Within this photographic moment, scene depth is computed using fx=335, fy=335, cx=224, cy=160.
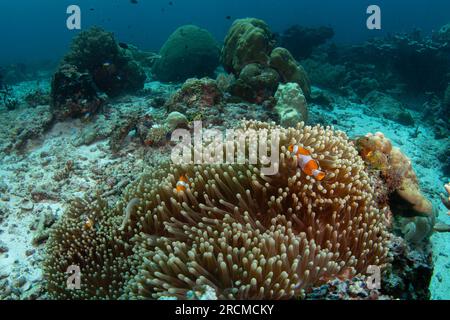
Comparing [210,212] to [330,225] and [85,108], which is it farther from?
[85,108]

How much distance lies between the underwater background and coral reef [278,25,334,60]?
6.07 m

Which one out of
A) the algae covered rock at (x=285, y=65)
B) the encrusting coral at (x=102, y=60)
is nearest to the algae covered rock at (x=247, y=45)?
the algae covered rock at (x=285, y=65)

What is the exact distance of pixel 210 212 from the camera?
10.1 ft

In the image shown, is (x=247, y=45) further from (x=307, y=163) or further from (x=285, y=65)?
(x=307, y=163)

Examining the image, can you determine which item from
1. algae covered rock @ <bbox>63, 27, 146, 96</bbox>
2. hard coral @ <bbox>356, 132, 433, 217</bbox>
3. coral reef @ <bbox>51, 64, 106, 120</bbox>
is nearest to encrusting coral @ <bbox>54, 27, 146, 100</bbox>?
algae covered rock @ <bbox>63, 27, 146, 96</bbox>

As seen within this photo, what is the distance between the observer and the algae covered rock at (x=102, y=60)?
11.2m

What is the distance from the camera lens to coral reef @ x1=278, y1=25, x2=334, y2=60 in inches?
805

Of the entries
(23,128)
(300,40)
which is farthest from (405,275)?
(300,40)

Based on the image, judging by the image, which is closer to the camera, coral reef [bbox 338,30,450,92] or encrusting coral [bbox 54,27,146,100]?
encrusting coral [bbox 54,27,146,100]

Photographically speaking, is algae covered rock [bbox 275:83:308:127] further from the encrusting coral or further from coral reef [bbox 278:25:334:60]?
coral reef [bbox 278:25:334:60]

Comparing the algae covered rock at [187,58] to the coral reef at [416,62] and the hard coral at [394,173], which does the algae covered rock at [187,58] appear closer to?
the coral reef at [416,62]

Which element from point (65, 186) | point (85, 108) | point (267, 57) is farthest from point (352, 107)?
point (65, 186)

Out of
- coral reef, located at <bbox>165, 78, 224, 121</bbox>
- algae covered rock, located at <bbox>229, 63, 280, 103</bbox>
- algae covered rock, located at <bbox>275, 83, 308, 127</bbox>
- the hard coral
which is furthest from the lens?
algae covered rock, located at <bbox>229, 63, 280, 103</bbox>
